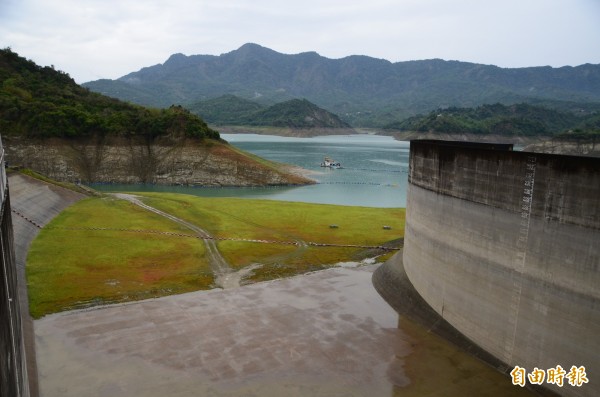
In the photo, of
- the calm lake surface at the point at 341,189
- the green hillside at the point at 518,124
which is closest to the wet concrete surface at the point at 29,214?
the calm lake surface at the point at 341,189

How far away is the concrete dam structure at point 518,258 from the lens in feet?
49.8

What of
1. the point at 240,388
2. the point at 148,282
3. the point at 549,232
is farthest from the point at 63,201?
the point at 549,232

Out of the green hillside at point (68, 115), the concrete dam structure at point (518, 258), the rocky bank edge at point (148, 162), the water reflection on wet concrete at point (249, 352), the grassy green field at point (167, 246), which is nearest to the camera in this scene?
the concrete dam structure at point (518, 258)

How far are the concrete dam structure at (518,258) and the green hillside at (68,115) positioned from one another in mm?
69825

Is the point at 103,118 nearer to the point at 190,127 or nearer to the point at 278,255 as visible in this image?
the point at 190,127

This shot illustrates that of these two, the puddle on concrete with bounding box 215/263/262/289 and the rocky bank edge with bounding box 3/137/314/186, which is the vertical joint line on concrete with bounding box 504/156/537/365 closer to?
the puddle on concrete with bounding box 215/263/262/289

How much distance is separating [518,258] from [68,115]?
84206 millimetres

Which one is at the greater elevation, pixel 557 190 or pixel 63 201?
pixel 557 190

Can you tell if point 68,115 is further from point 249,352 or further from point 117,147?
point 249,352

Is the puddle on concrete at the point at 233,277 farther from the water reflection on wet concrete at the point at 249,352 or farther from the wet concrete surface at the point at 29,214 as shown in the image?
the wet concrete surface at the point at 29,214

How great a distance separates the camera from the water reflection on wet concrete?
17.2m

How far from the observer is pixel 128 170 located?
83.5 meters

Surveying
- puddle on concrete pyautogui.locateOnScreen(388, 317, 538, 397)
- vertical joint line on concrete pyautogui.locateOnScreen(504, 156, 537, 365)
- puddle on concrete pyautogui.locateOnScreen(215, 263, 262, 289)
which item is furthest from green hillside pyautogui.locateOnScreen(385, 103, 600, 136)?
vertical joint line on concrete pyautogui.locateOnScreen(504, 156, 537, 365)

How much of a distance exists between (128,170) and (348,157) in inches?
2635
